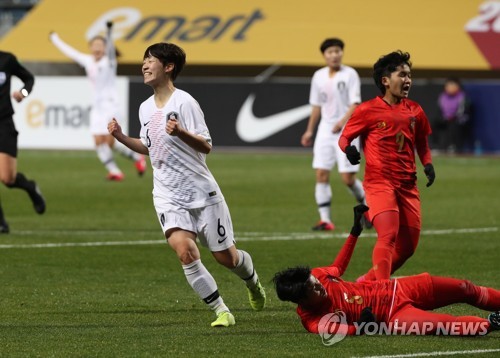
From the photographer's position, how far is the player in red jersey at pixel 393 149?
1000 centimetres

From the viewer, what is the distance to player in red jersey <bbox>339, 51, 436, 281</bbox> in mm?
10000

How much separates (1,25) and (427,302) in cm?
3800

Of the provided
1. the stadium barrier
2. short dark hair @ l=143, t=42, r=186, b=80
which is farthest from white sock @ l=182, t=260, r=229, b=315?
the stadium barrier

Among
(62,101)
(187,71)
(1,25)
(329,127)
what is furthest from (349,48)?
(329,127)

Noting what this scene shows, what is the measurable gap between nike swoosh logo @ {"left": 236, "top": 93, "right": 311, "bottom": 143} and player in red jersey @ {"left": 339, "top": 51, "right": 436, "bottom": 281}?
Result: 21.6 metres

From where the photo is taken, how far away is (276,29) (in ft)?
130

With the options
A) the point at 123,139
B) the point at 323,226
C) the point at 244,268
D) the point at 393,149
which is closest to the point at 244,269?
the point at 244,268

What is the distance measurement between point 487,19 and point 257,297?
29843 mm

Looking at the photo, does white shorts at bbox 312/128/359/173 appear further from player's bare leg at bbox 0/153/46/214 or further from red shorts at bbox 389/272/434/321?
red shorts at bbox 389/272/434/321

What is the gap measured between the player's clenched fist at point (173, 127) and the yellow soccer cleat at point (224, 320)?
1402 mm

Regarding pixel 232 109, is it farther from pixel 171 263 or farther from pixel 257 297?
pixel 257 297

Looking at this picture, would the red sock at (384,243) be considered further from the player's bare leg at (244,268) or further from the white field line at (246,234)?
the white field line at (246,234)

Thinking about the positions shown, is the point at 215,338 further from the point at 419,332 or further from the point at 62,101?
the point at 62,101

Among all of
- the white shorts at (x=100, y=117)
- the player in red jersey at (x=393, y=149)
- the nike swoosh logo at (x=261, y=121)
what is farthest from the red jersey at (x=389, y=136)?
the nike swoosh logo at (x=261, y=121)
